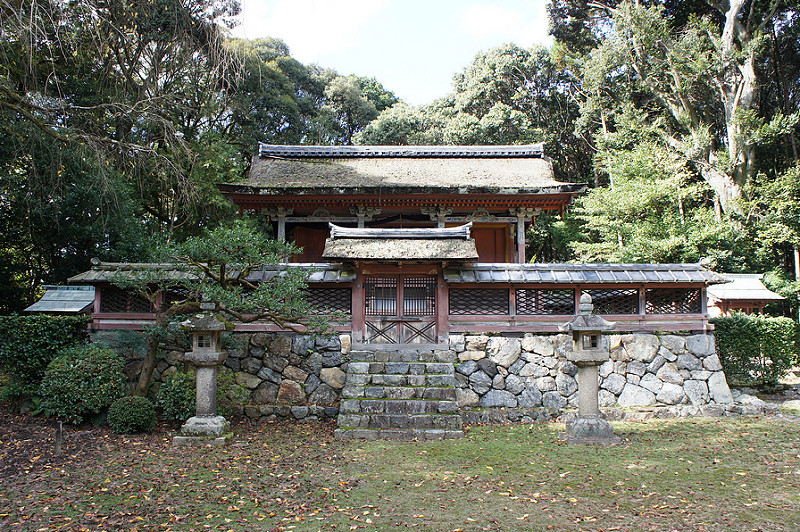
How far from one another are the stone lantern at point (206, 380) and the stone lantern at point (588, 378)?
5.60 meters

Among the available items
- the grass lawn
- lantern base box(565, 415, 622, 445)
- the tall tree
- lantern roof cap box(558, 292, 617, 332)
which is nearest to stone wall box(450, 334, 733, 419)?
the grass lawn

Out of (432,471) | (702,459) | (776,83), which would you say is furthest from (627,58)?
(432,471)

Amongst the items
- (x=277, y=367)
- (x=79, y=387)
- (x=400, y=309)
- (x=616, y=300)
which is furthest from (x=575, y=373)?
(x=79, y=387)

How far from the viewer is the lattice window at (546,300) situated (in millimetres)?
10758

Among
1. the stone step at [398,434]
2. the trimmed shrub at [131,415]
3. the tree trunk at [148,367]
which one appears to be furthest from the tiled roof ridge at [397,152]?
the stone step at [398,434]

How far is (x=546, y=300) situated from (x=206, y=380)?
6881 millimetres

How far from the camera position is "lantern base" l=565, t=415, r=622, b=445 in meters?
7.90

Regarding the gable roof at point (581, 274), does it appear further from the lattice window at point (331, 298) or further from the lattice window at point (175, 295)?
the lattice window at point (175, 295)

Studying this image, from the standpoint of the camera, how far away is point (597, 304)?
11156mm

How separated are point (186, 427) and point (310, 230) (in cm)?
891

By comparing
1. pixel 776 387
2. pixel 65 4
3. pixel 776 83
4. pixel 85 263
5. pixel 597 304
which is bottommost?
Result: pixel 776 387

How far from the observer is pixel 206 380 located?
828cm

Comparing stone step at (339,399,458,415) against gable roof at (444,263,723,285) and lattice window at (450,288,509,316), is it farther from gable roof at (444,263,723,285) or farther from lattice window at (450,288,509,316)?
gable roof at (444,263,723,285)

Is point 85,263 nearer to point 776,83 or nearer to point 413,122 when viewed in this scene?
point 413,122
